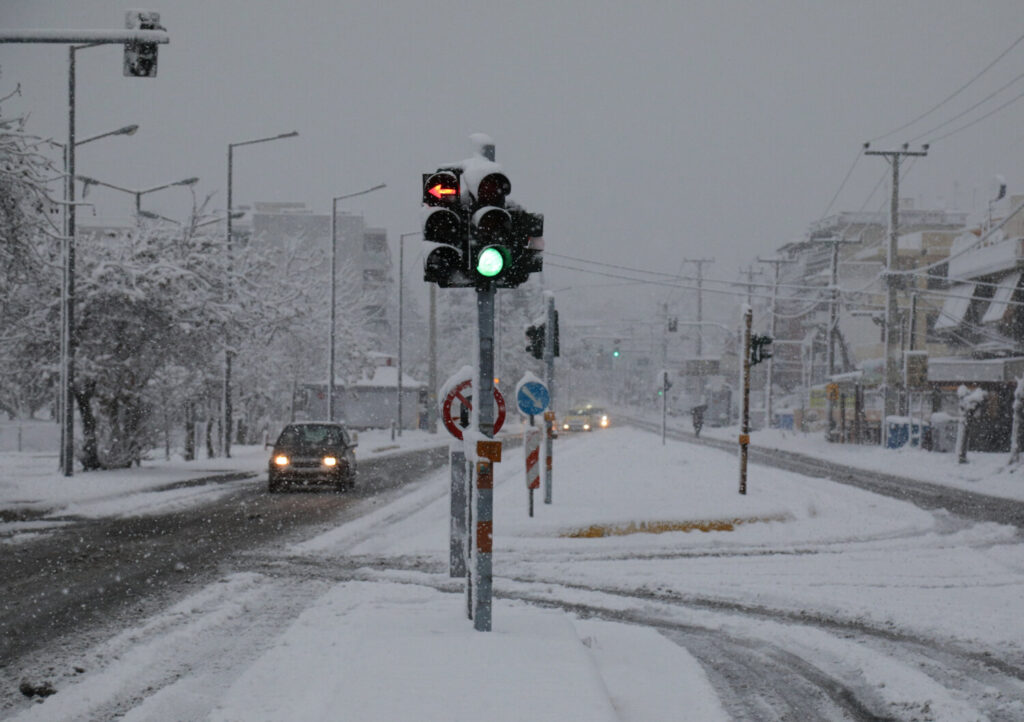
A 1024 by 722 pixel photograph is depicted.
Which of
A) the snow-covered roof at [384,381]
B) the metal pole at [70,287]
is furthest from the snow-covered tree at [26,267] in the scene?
the snow-covered roof at [384,381]

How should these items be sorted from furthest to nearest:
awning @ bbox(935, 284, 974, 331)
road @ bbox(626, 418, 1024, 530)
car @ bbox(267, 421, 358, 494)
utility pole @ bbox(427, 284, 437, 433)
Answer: utility pole @ bbox(427, 284, 437, 433) → awning @ bbox(935, 284, 974, 331) → car @ bbox(267, 421, 358, 494) → road @ bbox(626, 418, 1024, 530)

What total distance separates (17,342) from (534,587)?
65.5 ft

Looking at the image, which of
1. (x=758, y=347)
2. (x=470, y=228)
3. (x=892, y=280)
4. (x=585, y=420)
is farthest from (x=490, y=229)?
(x=585, y=420)

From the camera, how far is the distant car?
7362 centimetres

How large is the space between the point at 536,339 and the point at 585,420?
59538 mm

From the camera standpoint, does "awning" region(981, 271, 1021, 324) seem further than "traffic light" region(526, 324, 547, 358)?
Yes

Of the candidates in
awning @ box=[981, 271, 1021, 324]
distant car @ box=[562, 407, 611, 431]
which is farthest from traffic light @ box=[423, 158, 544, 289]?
distant car @ box=[562, 407, 611, 431]

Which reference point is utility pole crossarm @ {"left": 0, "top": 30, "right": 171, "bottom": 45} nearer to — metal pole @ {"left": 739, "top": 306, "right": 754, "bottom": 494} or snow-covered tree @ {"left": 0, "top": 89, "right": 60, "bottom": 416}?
snow-covered tree @ {"left": 0, "top": 89, "right": 60, "bottom": 416}

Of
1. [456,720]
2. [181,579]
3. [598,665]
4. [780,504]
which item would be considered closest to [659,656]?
[598,665]

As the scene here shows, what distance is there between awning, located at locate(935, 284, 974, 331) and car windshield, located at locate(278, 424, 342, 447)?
37510mm

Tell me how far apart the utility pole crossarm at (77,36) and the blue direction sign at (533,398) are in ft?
21.5

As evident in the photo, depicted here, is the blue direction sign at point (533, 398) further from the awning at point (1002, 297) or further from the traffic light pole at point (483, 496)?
the awning at point (1002, 297)

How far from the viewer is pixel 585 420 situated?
250 ft

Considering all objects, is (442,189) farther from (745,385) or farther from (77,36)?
(745,385)
